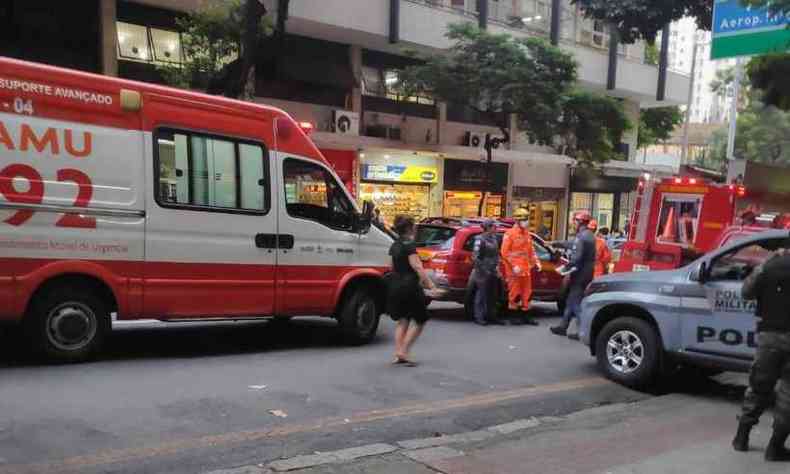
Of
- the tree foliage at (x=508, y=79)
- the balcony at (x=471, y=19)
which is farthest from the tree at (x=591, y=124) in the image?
the balcony at (x=471, y=19)

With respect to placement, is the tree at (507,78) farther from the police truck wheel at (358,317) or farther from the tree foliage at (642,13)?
the police truck wheel at (358,317)

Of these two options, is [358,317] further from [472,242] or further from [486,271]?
[472,242]

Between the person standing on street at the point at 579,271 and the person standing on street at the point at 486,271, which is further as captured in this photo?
the person standing on street at the point at 486,271

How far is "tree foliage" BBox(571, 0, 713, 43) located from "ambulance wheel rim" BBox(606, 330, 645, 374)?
→ 5564 millimetres

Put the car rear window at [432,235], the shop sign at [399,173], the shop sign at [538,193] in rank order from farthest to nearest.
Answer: the shop sign at [538,193] < the shop sign at [399,173] < the car rear window at [432,235]

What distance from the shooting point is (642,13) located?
35.4ft

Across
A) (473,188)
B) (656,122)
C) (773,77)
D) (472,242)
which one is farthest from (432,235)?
(656,122)

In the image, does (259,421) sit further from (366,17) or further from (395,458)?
(366,17)

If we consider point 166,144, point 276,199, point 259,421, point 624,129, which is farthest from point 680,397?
point 624,129

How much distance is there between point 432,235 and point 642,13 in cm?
484

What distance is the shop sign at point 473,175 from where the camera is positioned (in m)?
25.2

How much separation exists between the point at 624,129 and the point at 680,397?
56.5ft

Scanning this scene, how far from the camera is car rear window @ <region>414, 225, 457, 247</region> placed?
1214cm

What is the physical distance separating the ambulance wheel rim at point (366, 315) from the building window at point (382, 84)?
1436cm
